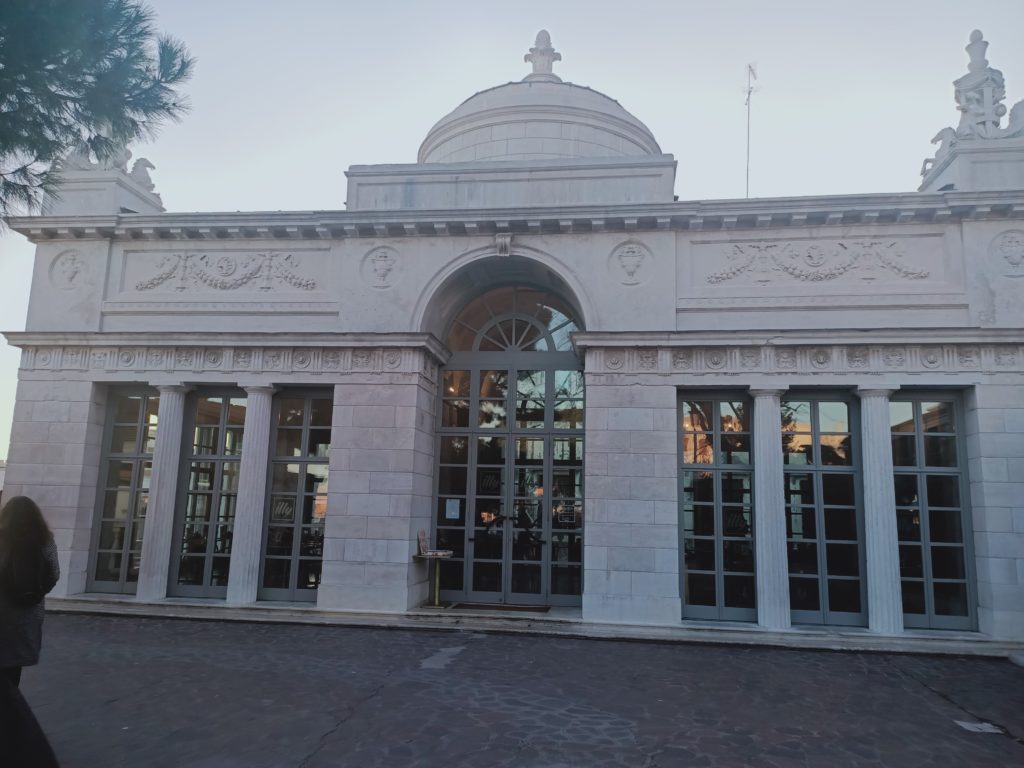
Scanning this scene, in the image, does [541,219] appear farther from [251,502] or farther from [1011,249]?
[1011,249]

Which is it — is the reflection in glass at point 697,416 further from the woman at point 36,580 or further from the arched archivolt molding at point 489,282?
the woman at point 36,580

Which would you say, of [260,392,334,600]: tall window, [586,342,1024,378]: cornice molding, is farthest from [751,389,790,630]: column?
[260,392,334,600]: tall window

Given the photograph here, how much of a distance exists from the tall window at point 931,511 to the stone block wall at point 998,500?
0.21m

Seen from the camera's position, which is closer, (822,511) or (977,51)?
(822,511)

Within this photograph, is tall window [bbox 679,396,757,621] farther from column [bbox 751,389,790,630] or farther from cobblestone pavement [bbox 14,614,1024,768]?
cobblestone pavement [bbox 14,614,1024,768]

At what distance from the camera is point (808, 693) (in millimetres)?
7398

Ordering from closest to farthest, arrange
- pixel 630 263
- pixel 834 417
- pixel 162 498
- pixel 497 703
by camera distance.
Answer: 1. pixel 497 703
2. pixel 834 417
3. pixel 630 263
4. pixel 162 498

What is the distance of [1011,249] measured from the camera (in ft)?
35.0

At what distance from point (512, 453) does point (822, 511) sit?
16.6 feet

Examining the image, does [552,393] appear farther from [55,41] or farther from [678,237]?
[55,41]

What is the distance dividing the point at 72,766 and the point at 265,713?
161 cm

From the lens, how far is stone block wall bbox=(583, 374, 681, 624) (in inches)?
413

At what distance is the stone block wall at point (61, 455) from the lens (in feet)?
39.2

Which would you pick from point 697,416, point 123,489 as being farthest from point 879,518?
point 123,489
